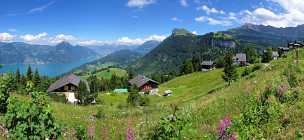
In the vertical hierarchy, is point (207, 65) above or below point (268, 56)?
below

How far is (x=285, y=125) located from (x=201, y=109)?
22.9 feet

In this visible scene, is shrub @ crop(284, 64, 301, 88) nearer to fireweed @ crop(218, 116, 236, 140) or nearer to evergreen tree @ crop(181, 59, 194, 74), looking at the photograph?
fireweed @ crop(218, 116, 236, 140)

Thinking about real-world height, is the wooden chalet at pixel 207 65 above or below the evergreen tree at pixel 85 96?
above

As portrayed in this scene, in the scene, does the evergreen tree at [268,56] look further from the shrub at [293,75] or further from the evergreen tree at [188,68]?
the shrub at [293,75]

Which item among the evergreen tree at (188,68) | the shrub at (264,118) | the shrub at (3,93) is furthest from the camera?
the evergreen tree at (188,68)

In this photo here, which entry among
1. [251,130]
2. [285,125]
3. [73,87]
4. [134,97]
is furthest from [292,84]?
[73,87]

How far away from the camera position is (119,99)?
107688 millimetres

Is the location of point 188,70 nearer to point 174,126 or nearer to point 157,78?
point 157,78

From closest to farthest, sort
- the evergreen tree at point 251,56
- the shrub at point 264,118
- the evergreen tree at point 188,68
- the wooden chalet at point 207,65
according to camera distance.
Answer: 1. the shrub at point 264,118
2. the evergreen tree at point 251,56
3. the evergreen tree at point 188,68
4. the wooden chalet at point 207,65

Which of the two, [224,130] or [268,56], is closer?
[224,130]

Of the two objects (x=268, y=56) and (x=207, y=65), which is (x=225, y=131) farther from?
(x=207, y=65)

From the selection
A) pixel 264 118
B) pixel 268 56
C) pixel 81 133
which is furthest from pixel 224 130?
pixel 268 56

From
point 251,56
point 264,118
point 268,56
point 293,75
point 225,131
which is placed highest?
point 251,56

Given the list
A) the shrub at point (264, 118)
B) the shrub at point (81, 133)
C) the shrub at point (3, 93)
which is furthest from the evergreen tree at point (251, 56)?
the shrub at point (81, 133)
